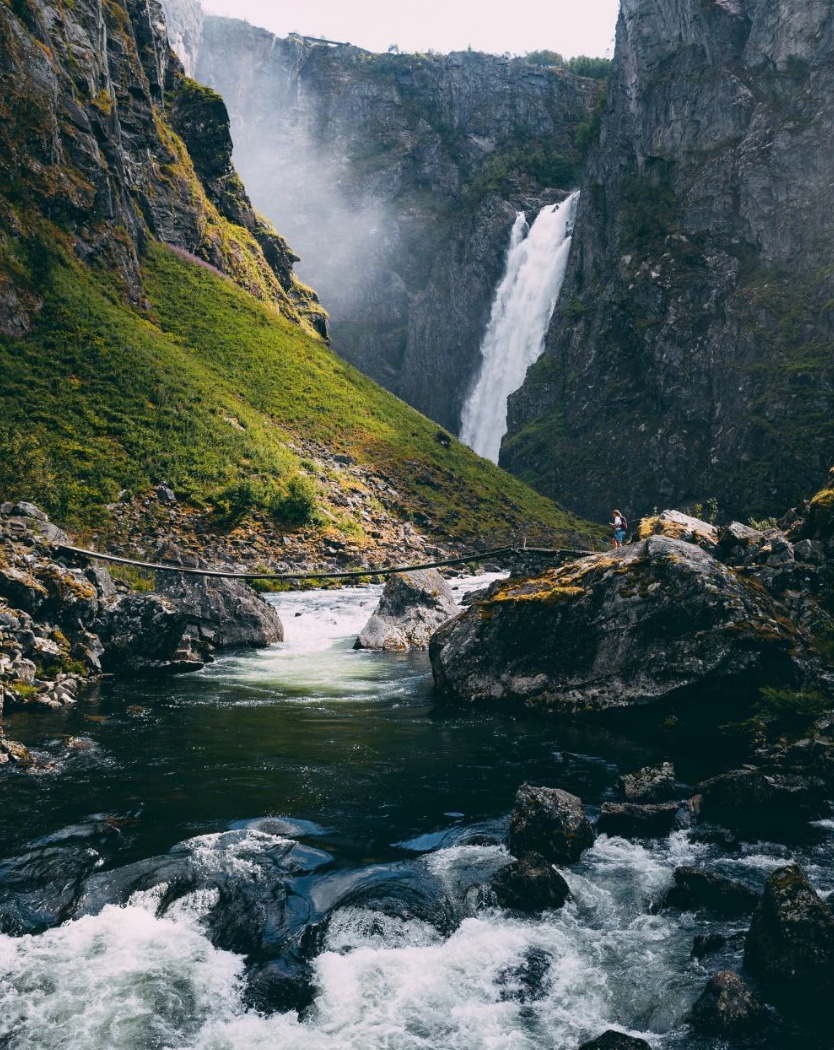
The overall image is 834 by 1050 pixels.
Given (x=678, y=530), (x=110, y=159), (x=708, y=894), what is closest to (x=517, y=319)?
(x=110, y=159)

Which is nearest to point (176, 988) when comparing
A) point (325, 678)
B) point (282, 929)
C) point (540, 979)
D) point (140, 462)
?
point (282, 929)

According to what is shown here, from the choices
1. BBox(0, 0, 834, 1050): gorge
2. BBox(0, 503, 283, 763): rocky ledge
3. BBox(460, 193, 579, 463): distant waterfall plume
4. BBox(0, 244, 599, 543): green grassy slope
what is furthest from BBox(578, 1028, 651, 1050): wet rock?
BBox(460, 193, 579, 463): distant waterfall plume

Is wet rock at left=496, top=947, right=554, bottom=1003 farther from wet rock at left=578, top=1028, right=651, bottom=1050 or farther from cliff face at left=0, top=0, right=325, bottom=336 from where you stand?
cliff face at left=0, top=0, right=325, bottom=336

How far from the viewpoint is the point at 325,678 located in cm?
2066

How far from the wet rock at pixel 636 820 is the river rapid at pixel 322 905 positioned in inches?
10.3

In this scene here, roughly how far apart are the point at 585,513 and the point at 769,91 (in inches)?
1888

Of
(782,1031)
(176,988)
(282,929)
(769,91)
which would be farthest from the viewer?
(769,91)

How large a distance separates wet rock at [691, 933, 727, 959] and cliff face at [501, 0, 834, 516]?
61.7 m

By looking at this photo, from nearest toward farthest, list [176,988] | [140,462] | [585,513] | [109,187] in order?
[176,988] < [140,462] < [109,187] < [585,513]

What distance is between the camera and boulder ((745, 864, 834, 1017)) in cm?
638

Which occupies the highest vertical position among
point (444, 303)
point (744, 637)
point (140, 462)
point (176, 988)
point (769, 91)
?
point (769, 91)

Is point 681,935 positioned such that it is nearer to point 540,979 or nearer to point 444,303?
point 540,979

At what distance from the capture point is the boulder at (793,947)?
6.38m

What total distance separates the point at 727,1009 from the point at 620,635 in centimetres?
934
